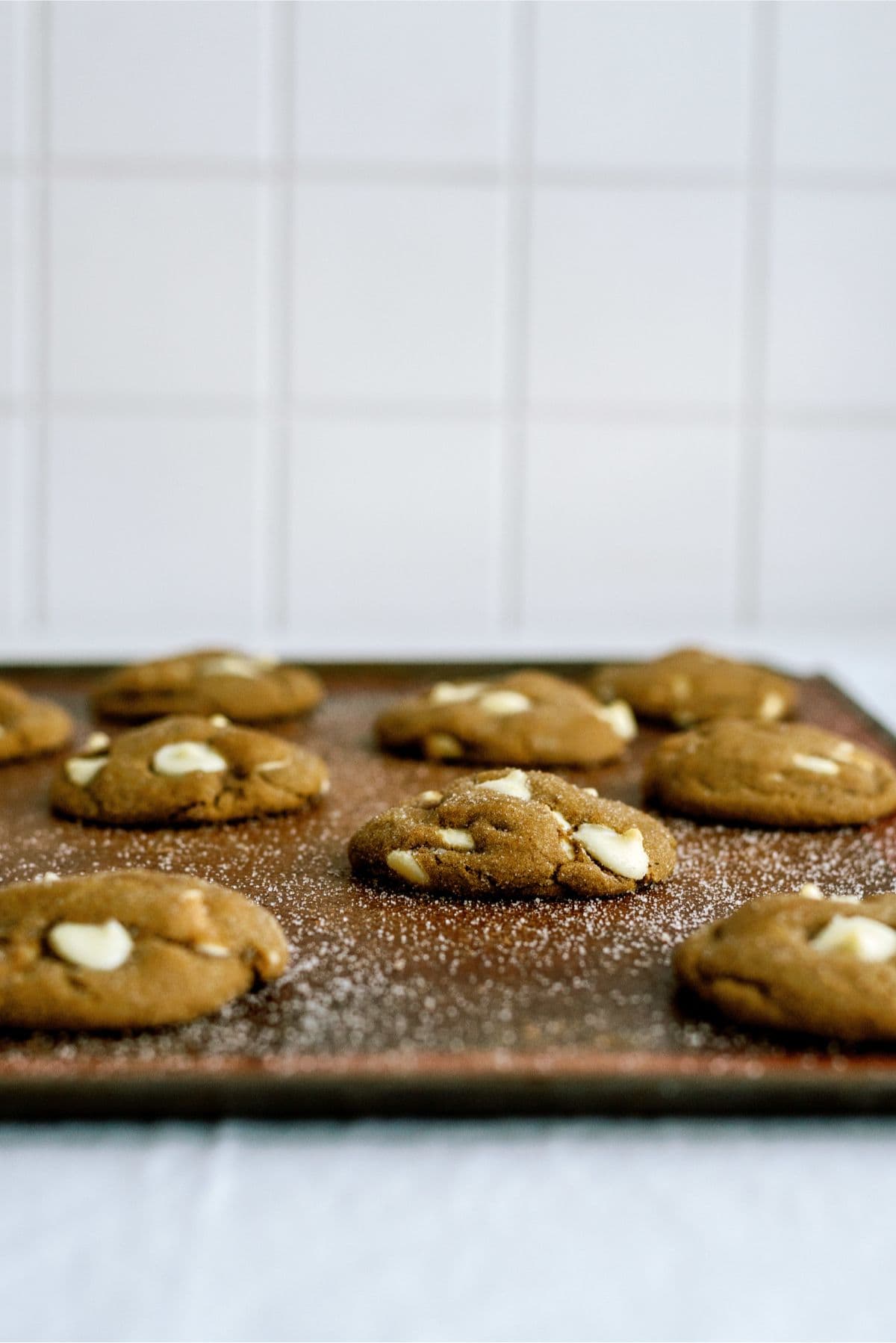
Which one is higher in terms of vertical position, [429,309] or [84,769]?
[429,309]

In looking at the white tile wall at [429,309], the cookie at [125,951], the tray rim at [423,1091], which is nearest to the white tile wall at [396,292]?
the white tile wall at [429,309]

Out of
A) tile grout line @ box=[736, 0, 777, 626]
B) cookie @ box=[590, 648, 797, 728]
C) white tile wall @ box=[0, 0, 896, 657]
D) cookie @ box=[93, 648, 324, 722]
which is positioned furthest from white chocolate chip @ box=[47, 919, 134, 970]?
tile grout line @ box=[736, 0, 777, 626]

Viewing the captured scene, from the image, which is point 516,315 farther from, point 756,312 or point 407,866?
point 407,866

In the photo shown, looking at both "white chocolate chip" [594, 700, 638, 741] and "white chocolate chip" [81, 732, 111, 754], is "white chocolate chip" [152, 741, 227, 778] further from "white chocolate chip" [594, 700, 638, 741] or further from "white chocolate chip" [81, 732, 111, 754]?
"white chocolate chip" [594, 700, 638, 741]

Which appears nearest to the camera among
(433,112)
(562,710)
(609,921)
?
(609,921)

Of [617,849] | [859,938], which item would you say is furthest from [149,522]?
[859,938]

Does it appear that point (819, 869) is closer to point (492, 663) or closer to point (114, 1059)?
point (114, 1059)

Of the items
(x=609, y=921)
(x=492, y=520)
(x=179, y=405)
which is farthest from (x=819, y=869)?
(x=179, y=405)

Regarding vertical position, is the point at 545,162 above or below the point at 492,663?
above
